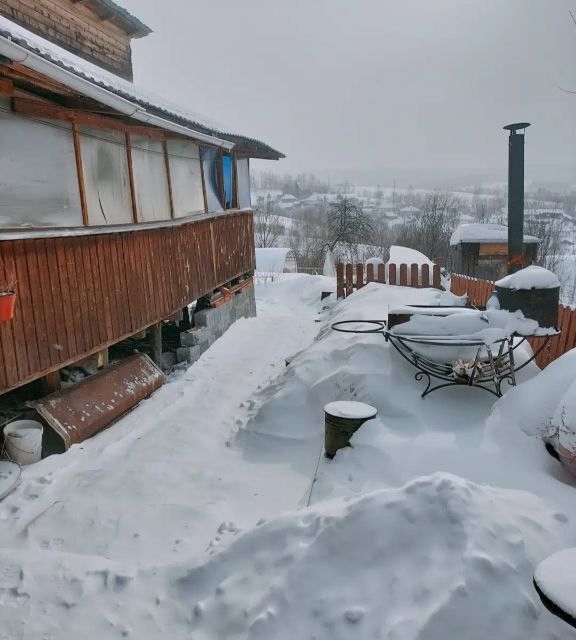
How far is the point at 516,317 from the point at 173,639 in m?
4.34

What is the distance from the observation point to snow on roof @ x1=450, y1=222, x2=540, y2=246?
21109mm

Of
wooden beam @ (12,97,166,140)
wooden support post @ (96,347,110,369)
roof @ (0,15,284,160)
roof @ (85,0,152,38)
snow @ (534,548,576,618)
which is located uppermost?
roof @ (85,0,152,38)

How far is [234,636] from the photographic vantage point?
2.49 m

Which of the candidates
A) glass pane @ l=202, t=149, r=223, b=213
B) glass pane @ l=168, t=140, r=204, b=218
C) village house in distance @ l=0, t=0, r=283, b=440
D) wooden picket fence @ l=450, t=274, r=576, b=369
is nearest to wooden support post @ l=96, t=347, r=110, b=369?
village house in distance @ l=0, t=0, r=283, b=440

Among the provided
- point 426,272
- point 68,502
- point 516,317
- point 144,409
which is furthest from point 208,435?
point 426,272

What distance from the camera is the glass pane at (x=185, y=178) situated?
26.2ft

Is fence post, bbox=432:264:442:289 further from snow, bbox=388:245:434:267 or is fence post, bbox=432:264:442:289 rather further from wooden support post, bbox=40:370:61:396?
wooden support post, bbox=40:370:61:396

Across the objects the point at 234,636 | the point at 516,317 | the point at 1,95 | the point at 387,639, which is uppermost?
the point at 1,95

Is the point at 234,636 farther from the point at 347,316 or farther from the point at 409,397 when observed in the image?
the point at 347,316

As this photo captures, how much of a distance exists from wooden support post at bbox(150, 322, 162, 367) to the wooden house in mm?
346

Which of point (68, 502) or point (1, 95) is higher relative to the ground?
point (1, 95)

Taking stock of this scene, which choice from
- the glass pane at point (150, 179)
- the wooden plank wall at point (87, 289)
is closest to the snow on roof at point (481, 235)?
the wooden plank wall at point (87, 289)

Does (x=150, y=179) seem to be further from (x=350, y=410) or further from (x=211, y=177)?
(x=350, y=410)

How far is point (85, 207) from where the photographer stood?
5.55m
